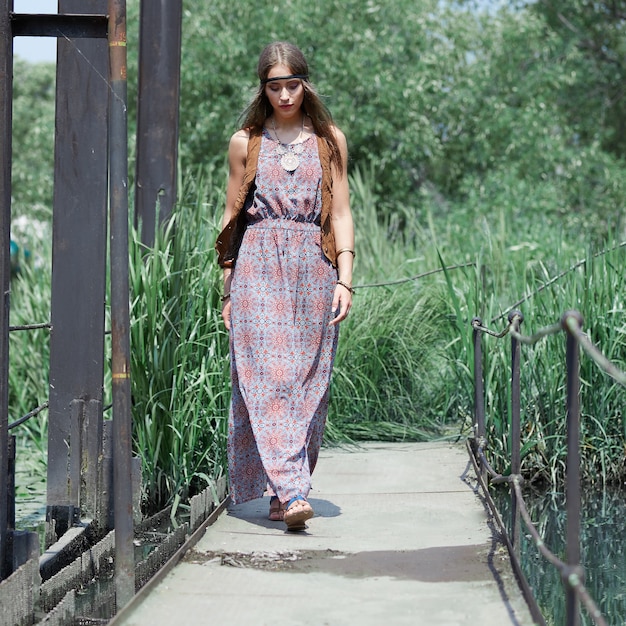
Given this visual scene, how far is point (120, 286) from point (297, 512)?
1193 mm

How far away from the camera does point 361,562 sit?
3650mm

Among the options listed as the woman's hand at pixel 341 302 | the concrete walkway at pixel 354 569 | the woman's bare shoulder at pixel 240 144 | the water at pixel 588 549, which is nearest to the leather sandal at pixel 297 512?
the concrete walkway at pixel 354 569

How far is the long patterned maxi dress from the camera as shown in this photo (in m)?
4.20

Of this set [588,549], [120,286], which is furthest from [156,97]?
[588,549]

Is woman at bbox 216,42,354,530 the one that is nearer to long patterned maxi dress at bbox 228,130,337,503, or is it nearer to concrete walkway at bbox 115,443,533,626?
long patterned maxi dress at bbox 228,130,337,503

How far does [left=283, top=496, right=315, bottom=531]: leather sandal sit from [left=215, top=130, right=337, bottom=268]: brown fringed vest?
92 centimetres

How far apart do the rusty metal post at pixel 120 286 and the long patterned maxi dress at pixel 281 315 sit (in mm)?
960

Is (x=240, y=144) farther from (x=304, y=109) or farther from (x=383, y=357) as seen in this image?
(x=383, y=357)

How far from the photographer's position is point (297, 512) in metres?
3.99

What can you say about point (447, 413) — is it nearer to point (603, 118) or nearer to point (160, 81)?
point (160, 81)

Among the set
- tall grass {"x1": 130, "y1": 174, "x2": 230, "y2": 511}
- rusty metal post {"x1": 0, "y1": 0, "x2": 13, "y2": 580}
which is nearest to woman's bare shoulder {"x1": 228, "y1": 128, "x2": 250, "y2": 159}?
tall grass {"x1": 130, "y1": 174, "x2": 230, "y2": 511}

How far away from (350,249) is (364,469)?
164 cm

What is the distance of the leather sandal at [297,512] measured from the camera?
157 inches

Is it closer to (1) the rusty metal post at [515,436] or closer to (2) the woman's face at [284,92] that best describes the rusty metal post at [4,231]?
(2) the woman's face at [284,92]
